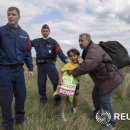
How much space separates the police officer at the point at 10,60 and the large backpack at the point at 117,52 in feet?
5.36

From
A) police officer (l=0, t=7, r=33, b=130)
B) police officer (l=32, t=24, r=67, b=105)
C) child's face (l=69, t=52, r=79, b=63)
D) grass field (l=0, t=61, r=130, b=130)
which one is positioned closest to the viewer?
grass field (l=0, t=61, r=130, b=130)

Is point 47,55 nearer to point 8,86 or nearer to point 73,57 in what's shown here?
point 73,57

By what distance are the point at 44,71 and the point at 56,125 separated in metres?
3.18

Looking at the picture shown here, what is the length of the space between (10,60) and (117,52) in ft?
7.14

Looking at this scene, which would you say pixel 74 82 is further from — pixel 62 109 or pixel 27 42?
pixel 27 42

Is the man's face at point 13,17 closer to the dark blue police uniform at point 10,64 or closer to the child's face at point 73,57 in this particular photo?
the dark blue police uniform at point 10,64

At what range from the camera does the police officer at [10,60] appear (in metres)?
7.50

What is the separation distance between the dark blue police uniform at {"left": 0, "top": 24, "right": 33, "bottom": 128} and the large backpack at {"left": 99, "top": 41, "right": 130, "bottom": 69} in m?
1.63

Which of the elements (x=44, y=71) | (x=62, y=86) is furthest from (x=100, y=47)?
(x=44, y=71)

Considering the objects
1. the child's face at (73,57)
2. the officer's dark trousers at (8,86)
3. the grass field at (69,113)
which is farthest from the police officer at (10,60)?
the child's face at (73,57)

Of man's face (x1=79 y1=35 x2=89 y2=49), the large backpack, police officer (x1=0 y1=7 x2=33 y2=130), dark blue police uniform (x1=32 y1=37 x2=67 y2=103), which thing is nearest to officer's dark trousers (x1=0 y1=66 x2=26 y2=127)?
police officer (x1=0 y1=7 x2=33 y2=130)

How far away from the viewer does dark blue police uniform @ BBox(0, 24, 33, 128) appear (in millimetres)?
7508

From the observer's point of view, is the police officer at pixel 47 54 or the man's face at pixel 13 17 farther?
the police officer at pixel 47 54

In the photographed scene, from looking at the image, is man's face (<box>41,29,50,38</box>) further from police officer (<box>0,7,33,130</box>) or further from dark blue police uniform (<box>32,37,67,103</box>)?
police officer (<box>0,7,33,130</box>)
